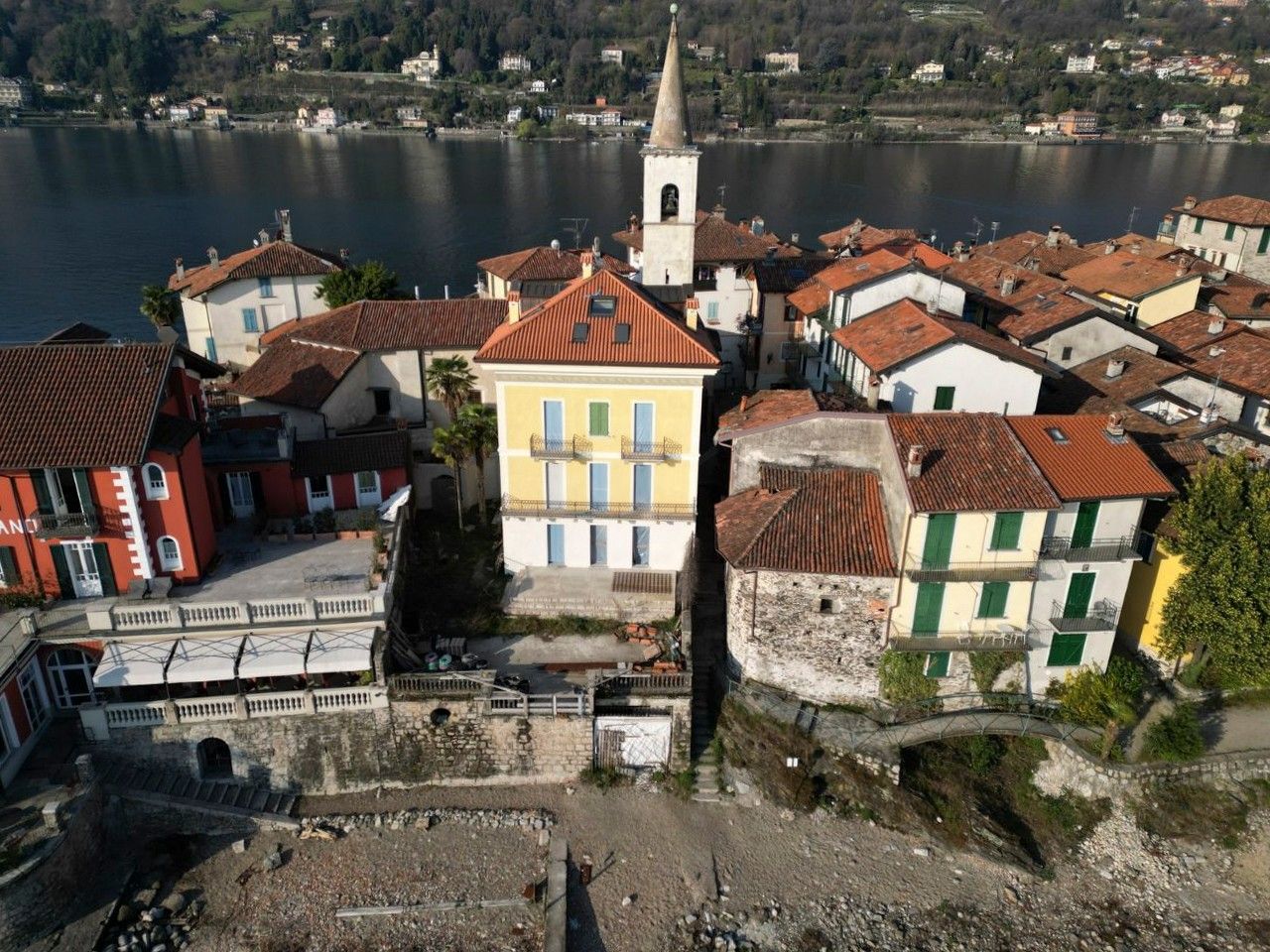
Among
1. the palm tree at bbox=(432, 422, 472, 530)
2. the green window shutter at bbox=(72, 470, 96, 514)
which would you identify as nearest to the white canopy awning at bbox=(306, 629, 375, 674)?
the green window shutter at bbox=(72, 470, 96, 514)

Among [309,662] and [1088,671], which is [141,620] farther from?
[1088,671]

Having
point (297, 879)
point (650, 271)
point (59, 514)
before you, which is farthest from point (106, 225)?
point (297, 879)

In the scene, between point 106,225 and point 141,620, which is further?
point 106,225

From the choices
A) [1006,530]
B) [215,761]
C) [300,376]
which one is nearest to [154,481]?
[215,761]

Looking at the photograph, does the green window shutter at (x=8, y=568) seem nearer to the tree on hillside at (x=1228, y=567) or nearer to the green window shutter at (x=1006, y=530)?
the green window shutter at (x=1006, y=530)

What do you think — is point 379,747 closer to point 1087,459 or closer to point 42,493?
point 42,493

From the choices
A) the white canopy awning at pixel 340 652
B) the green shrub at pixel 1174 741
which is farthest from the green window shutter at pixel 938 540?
the white canopy awning at pixel 340 652

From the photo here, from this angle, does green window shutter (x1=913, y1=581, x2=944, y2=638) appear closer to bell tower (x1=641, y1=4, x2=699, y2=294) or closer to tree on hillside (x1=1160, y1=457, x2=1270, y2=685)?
tree on hillside (x1=1160, y1=457, x2=1270, y2=685)
